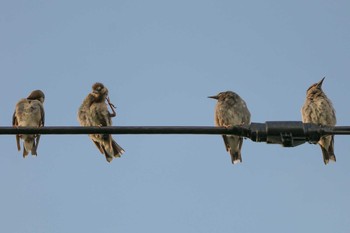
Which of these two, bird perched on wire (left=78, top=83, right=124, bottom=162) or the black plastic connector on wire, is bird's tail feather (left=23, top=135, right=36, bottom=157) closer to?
bird perched on wire (left=78, top=83, right=124, bottom=162)

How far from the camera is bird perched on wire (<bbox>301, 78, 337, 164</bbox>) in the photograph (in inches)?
509

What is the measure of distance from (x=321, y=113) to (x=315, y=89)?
3.09 feet

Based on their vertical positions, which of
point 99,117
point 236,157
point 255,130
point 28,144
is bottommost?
point 236,157

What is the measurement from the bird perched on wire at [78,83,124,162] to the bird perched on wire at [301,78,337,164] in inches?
149

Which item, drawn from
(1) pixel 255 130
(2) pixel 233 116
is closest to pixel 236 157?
(2) pixel 233 116

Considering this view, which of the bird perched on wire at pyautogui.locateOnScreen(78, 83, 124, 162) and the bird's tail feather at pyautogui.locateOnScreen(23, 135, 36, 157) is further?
the bird's tail feather at pyautogui.locateOnScreen(23, 135, 36, 157)

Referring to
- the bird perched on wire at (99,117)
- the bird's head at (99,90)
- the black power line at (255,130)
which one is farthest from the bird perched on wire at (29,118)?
the black power line at (255,130)

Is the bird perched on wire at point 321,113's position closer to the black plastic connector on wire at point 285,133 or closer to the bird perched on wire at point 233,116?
the bird perched on wire at point 233,116

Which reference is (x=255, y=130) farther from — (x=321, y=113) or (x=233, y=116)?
(x=321, y=113)

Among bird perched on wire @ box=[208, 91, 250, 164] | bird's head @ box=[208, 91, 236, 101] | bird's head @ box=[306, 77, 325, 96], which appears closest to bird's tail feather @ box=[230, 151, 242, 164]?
bird perched on wire @ box=[208, 91, 250, 164]

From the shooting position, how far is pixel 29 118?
13.0 meters

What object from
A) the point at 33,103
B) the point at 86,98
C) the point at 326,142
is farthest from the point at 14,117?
the point at 326,142

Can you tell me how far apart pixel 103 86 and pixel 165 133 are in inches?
266

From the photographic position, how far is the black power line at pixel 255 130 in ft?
19.8
